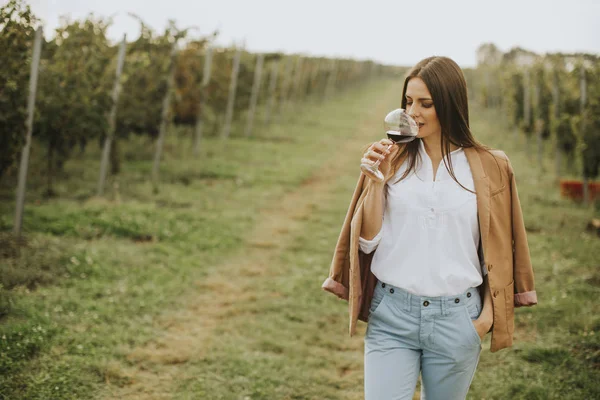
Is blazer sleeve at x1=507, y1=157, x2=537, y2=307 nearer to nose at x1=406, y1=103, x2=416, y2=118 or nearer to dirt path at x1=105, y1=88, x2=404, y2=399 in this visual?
nose at x1=406, y1=103, x2=416, y2=118

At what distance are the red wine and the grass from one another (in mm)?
Answer: 2172

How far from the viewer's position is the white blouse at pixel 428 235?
2.10 metres

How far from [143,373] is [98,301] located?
1176 millimetres

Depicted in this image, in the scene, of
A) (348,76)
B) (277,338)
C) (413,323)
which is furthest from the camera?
(348,76)

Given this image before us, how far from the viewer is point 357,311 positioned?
7.61ft

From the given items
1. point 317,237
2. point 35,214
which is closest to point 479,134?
point 317,237

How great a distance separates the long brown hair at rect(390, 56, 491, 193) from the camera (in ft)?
7.11

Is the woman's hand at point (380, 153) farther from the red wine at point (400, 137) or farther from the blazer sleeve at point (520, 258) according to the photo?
the blazer sleeve at point (520, 258)

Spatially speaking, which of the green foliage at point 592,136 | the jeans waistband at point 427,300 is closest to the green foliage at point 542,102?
the green foliage at point 592,136

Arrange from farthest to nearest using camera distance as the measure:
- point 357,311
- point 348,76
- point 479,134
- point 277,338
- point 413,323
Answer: point 348,76, point 479,134, point 277,338, point 357,311, point 413,323

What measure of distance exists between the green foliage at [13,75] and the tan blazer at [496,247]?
4549mm

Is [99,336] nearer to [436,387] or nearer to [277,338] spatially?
[277,338]

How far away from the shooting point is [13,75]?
18.3 feet

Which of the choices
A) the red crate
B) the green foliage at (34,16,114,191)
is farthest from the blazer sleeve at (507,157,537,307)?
the red crate
